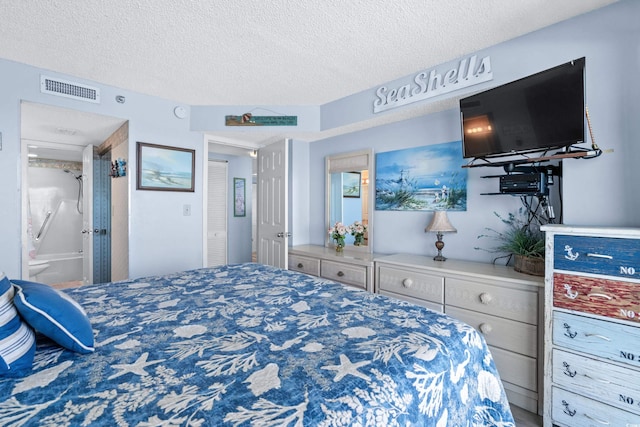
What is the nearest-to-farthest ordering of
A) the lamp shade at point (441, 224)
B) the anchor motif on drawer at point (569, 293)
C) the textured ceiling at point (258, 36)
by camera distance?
the anchor motif on drawer at point (569, 293), the textured ceiling at point (258, 36), the lamp shade at point (441, 224)

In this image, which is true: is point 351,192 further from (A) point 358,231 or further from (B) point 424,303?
(B) point 424,303

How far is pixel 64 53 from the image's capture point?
89.4 inches

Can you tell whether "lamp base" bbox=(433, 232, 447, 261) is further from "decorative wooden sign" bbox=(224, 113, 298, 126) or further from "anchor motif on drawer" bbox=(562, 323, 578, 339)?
"decorative wooden sign" bbox=(224, 113, 298, 126)

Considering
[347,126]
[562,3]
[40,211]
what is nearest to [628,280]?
[562,3]

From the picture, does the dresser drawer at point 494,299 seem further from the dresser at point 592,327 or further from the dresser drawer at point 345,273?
the dresser drawer at point 345,273

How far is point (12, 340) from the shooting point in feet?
2.92

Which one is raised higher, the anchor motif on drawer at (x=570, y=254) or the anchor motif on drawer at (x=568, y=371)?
the anchor motif on drawer at (x=570, y=254)

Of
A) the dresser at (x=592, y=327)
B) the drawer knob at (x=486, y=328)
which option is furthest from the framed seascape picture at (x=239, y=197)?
the dresser at (x=592, y=327)

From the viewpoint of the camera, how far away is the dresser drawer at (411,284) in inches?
88.1

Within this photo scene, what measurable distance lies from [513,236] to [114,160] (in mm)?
4077

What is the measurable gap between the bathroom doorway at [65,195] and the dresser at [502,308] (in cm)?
337

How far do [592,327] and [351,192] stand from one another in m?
2.36

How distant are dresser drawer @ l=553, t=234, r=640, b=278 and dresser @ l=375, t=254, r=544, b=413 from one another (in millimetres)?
235

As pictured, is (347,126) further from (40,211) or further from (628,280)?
(40,211)
